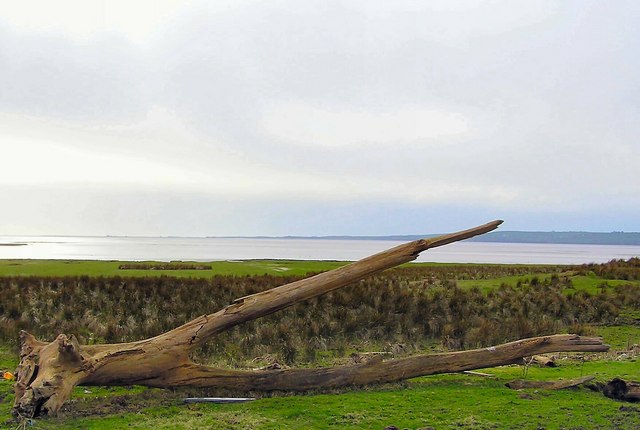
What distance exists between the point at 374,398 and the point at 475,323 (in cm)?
725

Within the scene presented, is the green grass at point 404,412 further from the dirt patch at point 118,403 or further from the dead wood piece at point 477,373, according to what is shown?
the dead wood piece at point 477,373

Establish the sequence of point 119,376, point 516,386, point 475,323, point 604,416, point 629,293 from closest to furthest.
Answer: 1. point 604,416
2. point 119,376
3. point 516,386
4. point 475,323
5. point 629,293

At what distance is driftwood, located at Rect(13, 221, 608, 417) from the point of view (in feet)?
21.8

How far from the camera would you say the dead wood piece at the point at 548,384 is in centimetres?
805

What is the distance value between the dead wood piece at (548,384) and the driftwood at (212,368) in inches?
16.6

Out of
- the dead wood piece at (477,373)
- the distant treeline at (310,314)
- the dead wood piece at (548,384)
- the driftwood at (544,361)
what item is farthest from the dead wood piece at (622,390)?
the distant treeline at (310,314)

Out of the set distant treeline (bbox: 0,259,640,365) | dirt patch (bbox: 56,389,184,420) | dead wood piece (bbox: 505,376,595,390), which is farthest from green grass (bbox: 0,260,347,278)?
dead wood piece (bbox: 505,376,595,390)

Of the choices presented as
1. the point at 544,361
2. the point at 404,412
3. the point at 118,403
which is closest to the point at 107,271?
the point at 118,403

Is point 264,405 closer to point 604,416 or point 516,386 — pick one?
point 516,386

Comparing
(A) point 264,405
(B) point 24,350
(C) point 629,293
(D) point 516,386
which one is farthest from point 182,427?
(C) point 629,293

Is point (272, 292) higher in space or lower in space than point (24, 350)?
higher

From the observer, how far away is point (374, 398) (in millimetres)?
7551

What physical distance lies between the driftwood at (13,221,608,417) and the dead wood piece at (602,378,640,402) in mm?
969

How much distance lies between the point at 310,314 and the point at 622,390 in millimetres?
8367
